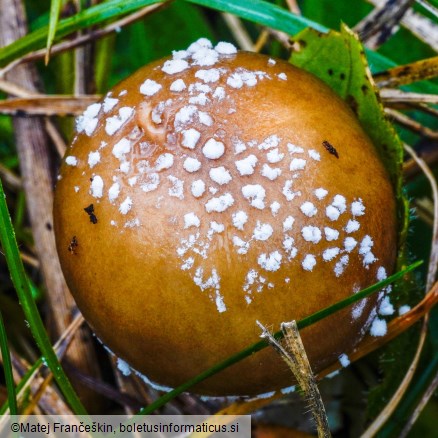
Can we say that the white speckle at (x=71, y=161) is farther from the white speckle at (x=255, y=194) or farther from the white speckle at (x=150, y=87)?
the white speckle at (x=255, y=194)

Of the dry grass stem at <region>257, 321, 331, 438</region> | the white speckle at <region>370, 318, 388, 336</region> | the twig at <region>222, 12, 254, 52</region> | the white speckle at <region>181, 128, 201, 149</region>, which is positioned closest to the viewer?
the dry grass stem at <region>257, 321, 331, 438</region>

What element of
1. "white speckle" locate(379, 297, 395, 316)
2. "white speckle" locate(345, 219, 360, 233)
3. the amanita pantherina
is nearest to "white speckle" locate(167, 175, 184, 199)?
the amanita pantherina

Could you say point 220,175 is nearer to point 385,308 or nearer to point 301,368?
point 301,368

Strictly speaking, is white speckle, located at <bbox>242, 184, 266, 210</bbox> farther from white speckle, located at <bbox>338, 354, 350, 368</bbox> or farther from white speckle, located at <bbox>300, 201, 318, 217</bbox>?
white speckle, located at <bbox>338, 354, 350, 368</bbox>

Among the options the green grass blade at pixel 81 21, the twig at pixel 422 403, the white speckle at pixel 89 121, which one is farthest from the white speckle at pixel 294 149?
the twig at pixel 422 403

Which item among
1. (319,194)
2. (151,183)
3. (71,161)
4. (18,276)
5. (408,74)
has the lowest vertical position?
(18,276)

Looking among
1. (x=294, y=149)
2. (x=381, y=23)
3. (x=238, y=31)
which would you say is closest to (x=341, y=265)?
(x=294, y=149)
